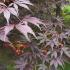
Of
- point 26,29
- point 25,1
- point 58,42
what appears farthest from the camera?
point 58,42

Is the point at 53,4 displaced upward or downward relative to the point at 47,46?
upward

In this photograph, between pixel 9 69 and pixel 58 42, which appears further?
pixel 9 69

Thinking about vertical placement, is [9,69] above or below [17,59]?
below

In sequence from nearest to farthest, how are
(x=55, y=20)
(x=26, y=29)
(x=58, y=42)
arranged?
(x=26, y=29)
(x=58, y=42)
(x=55, y=20)

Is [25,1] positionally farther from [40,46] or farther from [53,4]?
[53,4]

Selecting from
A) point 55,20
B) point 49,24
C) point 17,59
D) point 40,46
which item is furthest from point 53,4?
point 17,59

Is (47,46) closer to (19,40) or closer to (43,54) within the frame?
(43,54)

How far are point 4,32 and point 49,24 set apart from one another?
48 centimetres

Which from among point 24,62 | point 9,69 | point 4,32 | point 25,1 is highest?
point 25,1

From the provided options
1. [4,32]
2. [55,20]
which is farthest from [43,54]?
[4,32]

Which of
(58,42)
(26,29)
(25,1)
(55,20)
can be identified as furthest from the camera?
(55,20)

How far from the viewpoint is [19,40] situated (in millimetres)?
1445

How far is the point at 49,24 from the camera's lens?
148 centimetres

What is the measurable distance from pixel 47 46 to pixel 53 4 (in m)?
0.41
